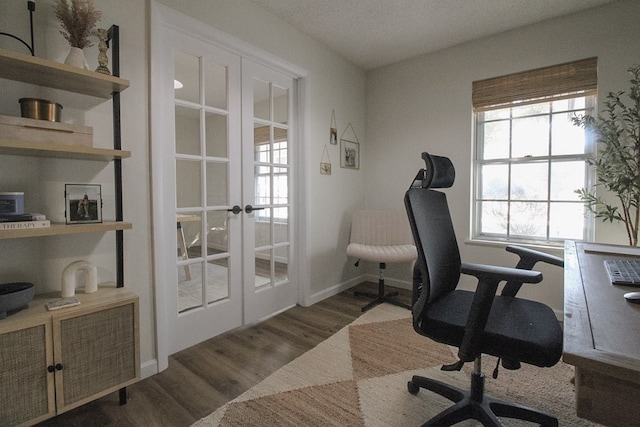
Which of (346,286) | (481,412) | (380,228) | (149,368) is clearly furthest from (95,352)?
(380,228)

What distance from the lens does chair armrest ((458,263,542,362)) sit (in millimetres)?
1083

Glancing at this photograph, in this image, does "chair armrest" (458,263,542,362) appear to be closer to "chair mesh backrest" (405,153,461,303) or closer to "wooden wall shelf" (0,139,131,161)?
"chair mesh backrest" (405,153,461,303)

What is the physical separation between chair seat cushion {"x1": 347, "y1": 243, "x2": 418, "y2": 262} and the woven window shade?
1.55 meters

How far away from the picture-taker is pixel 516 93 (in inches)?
108

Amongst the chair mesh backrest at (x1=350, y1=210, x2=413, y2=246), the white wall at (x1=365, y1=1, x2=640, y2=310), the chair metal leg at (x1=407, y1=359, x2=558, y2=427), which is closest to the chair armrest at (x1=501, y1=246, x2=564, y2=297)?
the chair metal leg at (x1=407, y1=359, x2=558, y2=427)

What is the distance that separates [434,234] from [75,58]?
6.08ft

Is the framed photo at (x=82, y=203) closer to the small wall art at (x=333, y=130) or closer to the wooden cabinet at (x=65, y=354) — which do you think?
the wooden cabinet at (x=65, y=354)

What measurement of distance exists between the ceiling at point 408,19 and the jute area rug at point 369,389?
2574mm

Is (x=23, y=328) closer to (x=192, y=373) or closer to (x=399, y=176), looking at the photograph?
(x=192, y=373)

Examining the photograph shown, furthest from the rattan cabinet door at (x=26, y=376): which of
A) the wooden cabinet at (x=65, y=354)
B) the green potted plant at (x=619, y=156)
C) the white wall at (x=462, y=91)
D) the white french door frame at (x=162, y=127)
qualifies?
the green potted plant at (x=619, y=156)

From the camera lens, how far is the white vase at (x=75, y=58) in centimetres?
139

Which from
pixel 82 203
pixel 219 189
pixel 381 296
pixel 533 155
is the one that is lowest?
pixel 381 296

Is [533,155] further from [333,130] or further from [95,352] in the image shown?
[95,352]

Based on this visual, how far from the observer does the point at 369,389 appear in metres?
1.69
